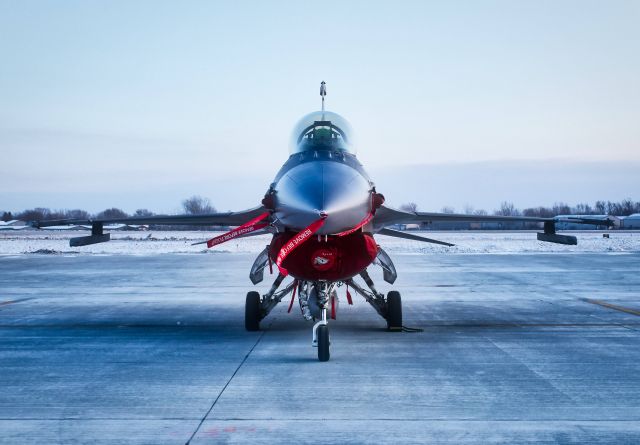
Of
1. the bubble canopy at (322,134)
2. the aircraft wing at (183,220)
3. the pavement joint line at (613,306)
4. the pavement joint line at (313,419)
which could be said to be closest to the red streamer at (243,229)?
the aircraft wing at (183,220)

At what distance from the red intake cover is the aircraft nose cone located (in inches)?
21.4

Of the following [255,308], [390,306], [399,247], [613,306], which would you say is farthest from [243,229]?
[399,247]

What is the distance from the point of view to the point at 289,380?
249 inches

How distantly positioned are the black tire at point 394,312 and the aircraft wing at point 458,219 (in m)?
1.29

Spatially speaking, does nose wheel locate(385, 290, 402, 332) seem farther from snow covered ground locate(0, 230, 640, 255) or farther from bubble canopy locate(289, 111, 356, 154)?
snow covered ground locate(0, 230, 640, 255)

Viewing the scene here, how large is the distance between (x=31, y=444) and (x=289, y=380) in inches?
106

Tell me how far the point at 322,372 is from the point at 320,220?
1.80 m

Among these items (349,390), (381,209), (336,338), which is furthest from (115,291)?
(349,390)

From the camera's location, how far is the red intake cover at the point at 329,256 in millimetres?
7340

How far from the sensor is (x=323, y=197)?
641 cm

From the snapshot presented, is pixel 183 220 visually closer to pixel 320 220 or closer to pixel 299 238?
pixel 299 238

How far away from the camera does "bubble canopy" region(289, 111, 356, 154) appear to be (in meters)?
8.47

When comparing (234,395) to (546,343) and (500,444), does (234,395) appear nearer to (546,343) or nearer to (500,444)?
(500,444)

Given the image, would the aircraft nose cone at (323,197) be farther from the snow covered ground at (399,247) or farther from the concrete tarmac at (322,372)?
the snow covered ground at (399,247)
